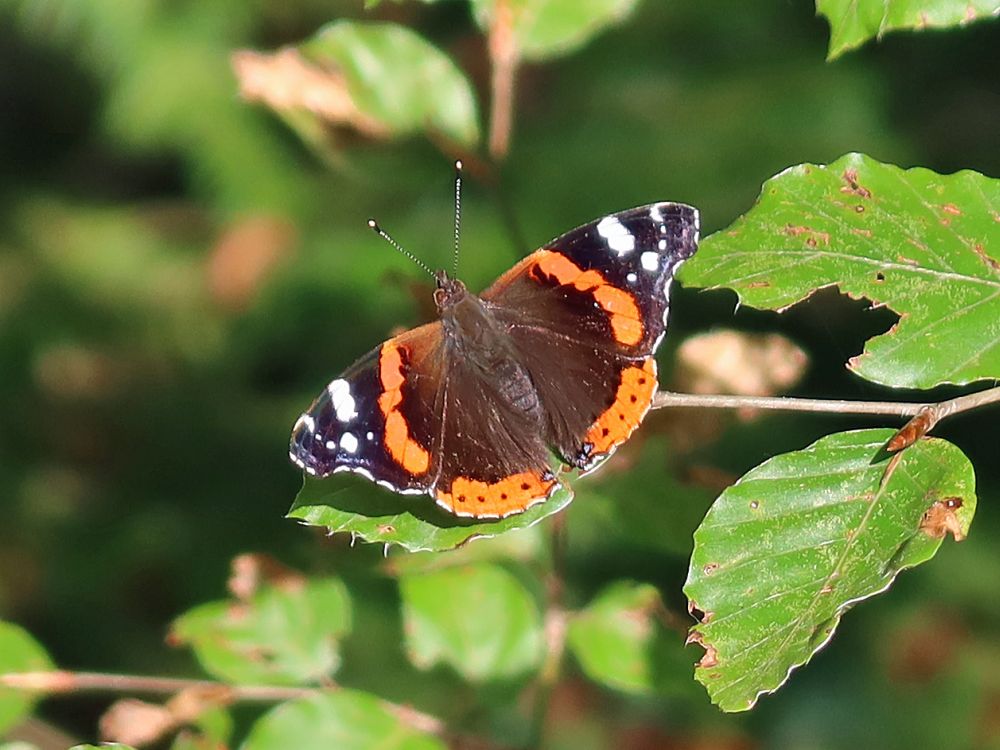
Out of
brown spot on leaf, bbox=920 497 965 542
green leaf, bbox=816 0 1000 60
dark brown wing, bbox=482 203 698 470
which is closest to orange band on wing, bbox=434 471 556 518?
dark brown wing, bbox=482 203 698 470

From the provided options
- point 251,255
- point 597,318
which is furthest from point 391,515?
point 251,255

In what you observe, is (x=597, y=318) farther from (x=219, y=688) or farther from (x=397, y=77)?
(x=219, y=688)

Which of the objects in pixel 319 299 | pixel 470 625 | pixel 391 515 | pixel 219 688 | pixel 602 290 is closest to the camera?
pixel 391 515

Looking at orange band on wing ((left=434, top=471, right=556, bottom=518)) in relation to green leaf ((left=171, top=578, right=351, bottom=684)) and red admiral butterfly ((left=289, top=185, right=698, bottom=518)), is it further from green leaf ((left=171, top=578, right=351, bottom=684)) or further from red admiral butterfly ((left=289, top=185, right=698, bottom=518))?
green leaf ((left=171, top=578, right=351, bottom=684))

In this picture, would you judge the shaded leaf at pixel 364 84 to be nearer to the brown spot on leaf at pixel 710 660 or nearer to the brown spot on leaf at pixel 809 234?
the brown spot on leaf at pixel 809 234

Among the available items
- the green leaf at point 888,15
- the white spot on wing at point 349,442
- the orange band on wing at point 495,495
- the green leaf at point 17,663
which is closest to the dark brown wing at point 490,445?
the orange band on wing at point 495,495

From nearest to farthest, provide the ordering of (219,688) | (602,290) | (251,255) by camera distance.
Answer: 1. (602,290)
2. (219,688)
3. (251,255)
